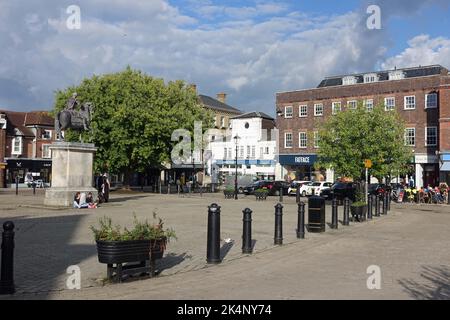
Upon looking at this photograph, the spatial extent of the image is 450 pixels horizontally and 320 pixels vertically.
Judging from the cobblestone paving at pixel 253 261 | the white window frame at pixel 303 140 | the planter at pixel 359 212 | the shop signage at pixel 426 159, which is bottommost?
the cobblestone paving at pixel 253 261

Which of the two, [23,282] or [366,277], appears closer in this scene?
[23,282]

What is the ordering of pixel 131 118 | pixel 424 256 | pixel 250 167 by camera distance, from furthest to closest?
pixel 250 167 → pixel 131 118 → pixel 424 256

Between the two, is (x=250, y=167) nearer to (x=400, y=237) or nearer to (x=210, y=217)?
(x=400, y=237)

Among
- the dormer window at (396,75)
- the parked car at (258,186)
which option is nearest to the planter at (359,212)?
the parked car at (258,186)

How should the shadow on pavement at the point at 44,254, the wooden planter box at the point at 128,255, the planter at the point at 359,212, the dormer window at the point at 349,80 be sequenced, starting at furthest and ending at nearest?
the dormer window at the point at 349,80 < the planter at the point at 359,212 < the shadow on pavement at the point at 44,254 < the wooden planter box at the point at 128,255

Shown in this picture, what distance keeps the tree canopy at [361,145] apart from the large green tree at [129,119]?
1580 cm

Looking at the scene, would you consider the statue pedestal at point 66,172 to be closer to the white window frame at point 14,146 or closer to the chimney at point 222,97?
the white window frame at point 14,146

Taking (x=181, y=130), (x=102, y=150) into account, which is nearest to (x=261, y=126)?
(x=181, y=130)

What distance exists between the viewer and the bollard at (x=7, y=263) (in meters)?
7.41

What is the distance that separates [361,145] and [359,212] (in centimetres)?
1489

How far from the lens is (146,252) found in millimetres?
8406

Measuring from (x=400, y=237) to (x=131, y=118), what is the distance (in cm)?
3303

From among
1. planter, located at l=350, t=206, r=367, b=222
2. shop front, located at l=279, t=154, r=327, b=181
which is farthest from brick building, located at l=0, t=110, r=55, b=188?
planter, located at l=350, t=206, r=367, b=222

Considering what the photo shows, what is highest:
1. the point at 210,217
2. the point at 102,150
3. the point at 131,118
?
the point at 131,118
